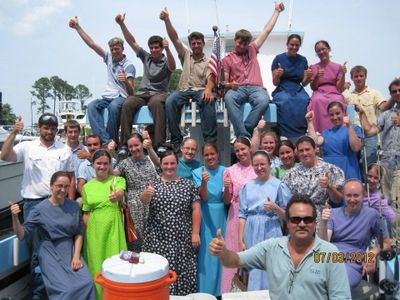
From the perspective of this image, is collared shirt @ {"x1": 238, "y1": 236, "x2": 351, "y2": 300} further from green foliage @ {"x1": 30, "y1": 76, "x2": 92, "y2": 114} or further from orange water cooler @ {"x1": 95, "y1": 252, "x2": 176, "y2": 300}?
green foliage @ {"x1": 30, "y1": 76, "x2": 92, "y2": 114}

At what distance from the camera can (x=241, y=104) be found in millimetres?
5543

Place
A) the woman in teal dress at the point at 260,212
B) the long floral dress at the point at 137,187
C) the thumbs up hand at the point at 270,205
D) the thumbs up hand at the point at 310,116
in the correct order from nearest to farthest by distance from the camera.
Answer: the thumbs up hand at the point at 270,205 → the woman in teal dress at the point at 260,212 → the long floral dress at the point at 137,187 → the thumbs up hand at the point at 310,116

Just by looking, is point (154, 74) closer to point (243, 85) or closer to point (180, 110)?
point (180, 110)

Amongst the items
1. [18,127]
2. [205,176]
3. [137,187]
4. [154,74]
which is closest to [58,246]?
[137,187]

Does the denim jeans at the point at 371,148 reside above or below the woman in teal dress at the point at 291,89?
below

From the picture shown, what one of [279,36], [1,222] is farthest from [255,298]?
[279,36]

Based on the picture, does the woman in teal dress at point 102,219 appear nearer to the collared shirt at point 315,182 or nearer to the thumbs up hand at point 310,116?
the collared shirt at point 315,182

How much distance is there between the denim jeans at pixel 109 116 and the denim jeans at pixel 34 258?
1.65m

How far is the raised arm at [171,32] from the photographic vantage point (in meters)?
5.65

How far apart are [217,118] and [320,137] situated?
4.99 feet

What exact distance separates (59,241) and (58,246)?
0.16ft

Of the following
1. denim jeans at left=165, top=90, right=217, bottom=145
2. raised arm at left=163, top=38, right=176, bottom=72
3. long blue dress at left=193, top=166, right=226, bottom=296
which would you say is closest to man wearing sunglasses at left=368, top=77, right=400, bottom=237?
long blue dress at left=193, top=166, right=226, bottom=296

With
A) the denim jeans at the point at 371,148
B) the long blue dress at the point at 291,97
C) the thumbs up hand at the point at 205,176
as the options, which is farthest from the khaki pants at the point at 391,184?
the thumbs up hand at the point at 205,176

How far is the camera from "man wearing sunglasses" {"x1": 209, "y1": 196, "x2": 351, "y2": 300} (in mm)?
2459
